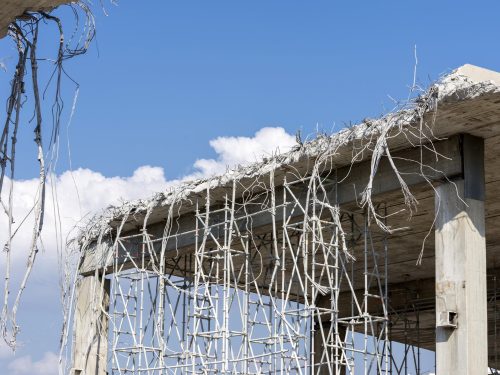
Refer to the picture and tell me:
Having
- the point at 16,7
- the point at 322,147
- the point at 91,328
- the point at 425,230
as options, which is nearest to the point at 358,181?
Result: the point at 322,147

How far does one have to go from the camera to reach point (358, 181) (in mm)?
14273

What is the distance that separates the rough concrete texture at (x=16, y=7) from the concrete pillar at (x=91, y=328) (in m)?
15.4

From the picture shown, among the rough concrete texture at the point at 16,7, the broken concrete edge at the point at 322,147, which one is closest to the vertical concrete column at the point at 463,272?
the broken concrete edge at the point at 322,147

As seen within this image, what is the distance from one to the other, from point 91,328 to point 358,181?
23.2ft

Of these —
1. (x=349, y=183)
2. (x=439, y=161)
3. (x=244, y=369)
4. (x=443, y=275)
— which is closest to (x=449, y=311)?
(x=443, y=275)

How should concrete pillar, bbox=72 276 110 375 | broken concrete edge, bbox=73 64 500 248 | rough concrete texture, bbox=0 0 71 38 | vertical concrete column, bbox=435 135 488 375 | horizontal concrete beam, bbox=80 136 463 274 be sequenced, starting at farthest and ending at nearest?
concrete pillar, bbox=72 276 110 375 → horizontal concrete beam, bbox=80 136 463 274 → vertical concrete column, bbox=435 135 488 375 → broken concrete edge, bbox=73 64 500 248 → rough concrete texture, bbox=0 0 71 38

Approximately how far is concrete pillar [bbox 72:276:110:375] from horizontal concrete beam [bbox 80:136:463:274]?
0.76m

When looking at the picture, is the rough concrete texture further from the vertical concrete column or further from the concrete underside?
the vertical concrete column

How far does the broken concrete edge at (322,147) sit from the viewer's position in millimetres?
11469

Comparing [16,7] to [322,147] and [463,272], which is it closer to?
[463,272]

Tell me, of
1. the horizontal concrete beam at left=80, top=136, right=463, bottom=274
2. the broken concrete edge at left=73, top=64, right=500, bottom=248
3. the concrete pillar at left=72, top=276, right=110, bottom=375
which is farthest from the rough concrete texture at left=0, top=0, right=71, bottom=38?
the concrete pillar at left=72, top=276, right=110, bottom=375

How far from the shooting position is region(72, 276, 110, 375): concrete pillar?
61.8 ft

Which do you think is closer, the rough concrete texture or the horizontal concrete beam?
the rough concrete texture

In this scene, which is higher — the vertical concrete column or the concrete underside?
the concrete underside
